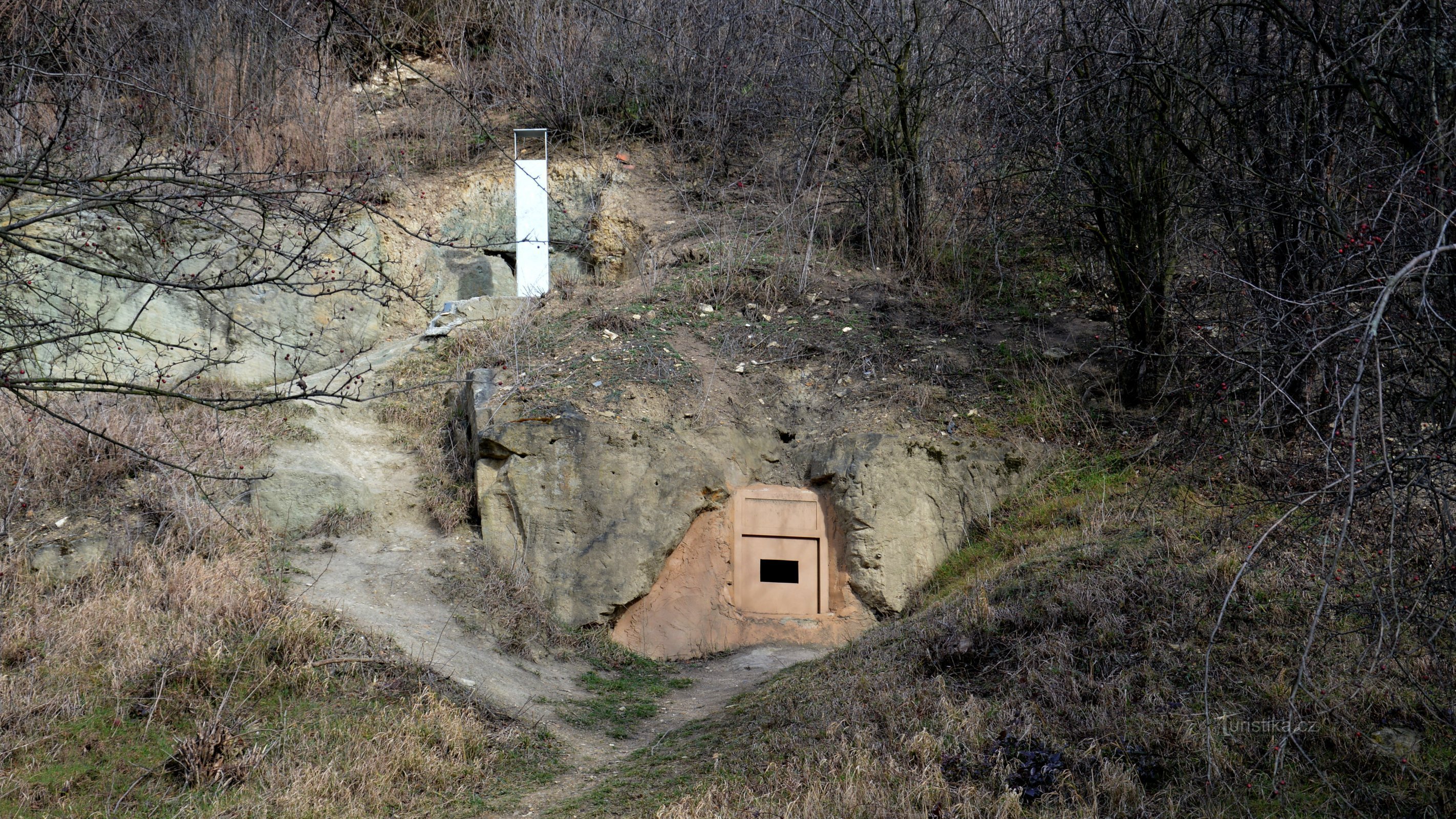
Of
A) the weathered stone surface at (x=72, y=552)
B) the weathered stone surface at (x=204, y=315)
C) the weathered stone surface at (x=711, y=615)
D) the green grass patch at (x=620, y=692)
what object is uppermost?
the weathered stone surface at (x=204, y=315)

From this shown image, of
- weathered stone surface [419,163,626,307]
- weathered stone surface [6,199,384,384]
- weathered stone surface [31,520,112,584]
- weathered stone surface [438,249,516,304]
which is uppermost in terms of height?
weathered stone surface [419,163,626,307]

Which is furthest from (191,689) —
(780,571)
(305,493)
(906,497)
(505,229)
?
(505,229)

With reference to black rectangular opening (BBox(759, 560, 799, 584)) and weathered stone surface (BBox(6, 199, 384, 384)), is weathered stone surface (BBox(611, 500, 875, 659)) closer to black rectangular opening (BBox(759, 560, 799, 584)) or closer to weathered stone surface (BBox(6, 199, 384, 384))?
black rectangular opening (BBox(759, 560, 799, 584))

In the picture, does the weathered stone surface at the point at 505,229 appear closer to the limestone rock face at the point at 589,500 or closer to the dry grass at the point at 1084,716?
the limestone rock face at the point at 589,500

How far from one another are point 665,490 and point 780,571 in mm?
1568

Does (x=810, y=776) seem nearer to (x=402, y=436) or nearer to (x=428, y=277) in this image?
(x=402, y=436)

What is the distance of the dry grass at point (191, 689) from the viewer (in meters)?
5.43

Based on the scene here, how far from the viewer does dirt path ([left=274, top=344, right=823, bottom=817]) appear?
7016mm

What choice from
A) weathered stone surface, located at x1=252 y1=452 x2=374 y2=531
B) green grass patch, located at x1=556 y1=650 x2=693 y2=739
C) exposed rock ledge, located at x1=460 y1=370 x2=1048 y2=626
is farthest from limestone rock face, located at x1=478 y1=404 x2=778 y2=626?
weathered stone surface, located at x1=252 y1=452 x2=374 y2=531

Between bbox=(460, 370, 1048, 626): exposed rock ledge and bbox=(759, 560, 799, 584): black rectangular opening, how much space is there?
576 millimetres

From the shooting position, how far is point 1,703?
5.66 meters

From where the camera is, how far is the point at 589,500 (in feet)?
31.0

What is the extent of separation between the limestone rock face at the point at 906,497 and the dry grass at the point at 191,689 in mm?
4122

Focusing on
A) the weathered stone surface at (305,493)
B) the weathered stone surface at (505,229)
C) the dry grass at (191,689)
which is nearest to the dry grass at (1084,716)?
the dry grass at (191,689)
